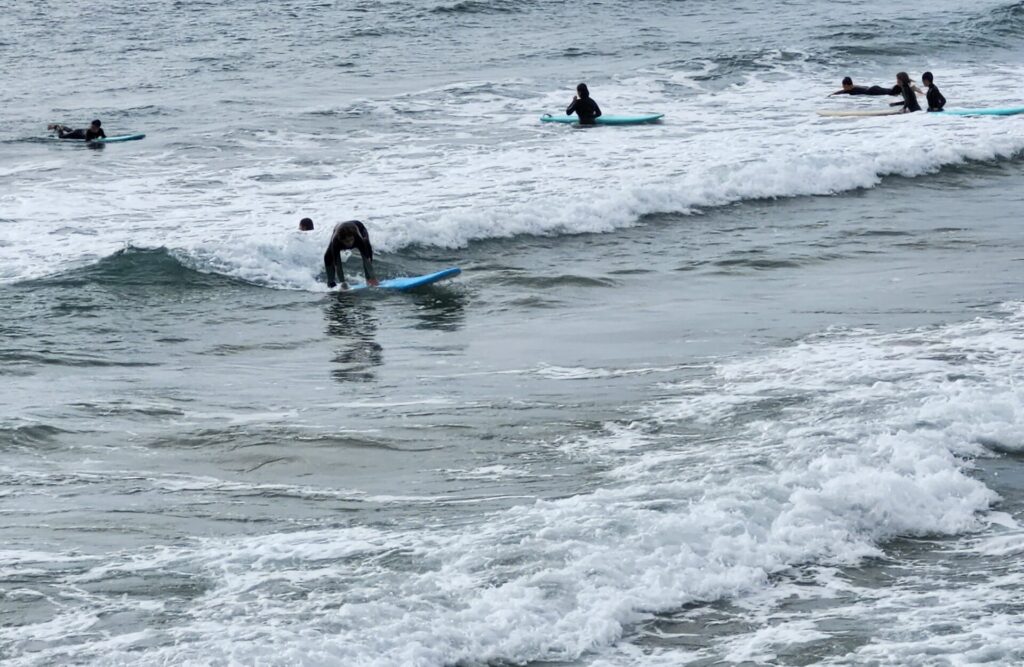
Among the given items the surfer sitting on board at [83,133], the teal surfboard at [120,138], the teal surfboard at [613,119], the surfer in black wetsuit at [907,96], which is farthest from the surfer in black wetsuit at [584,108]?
the surfer sitting on board at [83,133]

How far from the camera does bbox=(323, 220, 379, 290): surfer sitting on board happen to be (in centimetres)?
1472

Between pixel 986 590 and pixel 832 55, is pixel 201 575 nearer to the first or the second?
pixel 986 590

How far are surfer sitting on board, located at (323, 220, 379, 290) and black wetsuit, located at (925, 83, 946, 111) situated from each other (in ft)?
48.0

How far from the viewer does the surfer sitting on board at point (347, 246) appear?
1472 cm

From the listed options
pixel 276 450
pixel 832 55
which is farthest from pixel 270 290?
pixel 832 55

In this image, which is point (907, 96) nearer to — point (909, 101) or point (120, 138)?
point (909, 101)

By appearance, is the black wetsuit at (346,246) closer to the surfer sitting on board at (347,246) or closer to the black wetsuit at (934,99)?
the surfer sitting on board at (347,246)

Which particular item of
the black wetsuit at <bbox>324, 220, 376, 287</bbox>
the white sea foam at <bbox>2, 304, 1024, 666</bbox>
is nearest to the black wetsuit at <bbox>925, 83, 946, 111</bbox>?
the black wetsuit at <bbox>324, 220, 376, 287</bbox>

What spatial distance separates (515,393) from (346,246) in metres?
5.15

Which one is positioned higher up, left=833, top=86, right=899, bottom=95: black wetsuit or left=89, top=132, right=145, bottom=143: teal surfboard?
left=89, top=132, right=145, bottom=143: teal surfboard

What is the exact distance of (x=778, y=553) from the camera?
23.3ft

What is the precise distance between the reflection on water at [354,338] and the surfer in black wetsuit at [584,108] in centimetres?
1163

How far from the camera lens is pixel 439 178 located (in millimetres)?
20922

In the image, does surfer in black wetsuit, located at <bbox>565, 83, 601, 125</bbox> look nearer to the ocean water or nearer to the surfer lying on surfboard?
the ocean water
